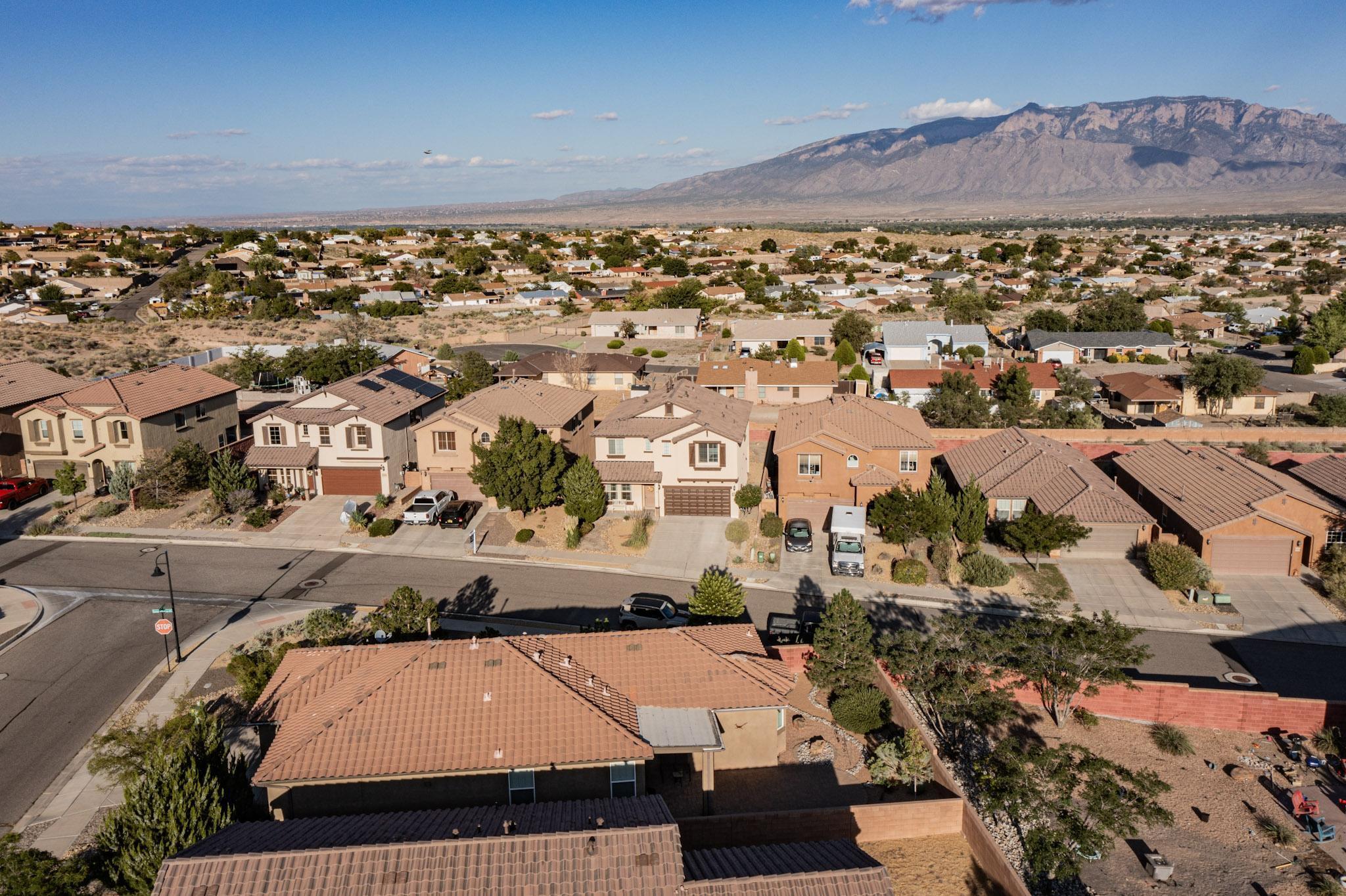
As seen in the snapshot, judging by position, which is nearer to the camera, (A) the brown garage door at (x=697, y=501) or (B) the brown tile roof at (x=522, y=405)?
Answer: (A) the brown garage door at (x=697, y=501)

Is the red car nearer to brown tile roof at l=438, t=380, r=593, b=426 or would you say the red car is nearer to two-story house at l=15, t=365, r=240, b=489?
two-story house at l=15, t=365, r=240, b=489

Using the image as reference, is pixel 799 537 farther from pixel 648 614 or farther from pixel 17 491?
pixel 17 491

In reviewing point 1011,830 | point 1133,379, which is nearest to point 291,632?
point 1011,830

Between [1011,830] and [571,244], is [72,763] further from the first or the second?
[571,244]

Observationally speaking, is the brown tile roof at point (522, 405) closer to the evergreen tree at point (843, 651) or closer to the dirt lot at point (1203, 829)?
the evergreen tree at point (843, 651)

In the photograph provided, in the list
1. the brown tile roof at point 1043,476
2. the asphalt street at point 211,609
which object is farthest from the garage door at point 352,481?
the brown tile roof at point 1043,476

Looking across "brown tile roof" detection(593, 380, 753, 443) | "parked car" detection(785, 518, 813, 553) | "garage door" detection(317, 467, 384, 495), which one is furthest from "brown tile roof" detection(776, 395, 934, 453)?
"garage door" detection(317, 467, 384, 495)

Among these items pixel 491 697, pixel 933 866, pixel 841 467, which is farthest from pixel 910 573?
pixel 491 697
